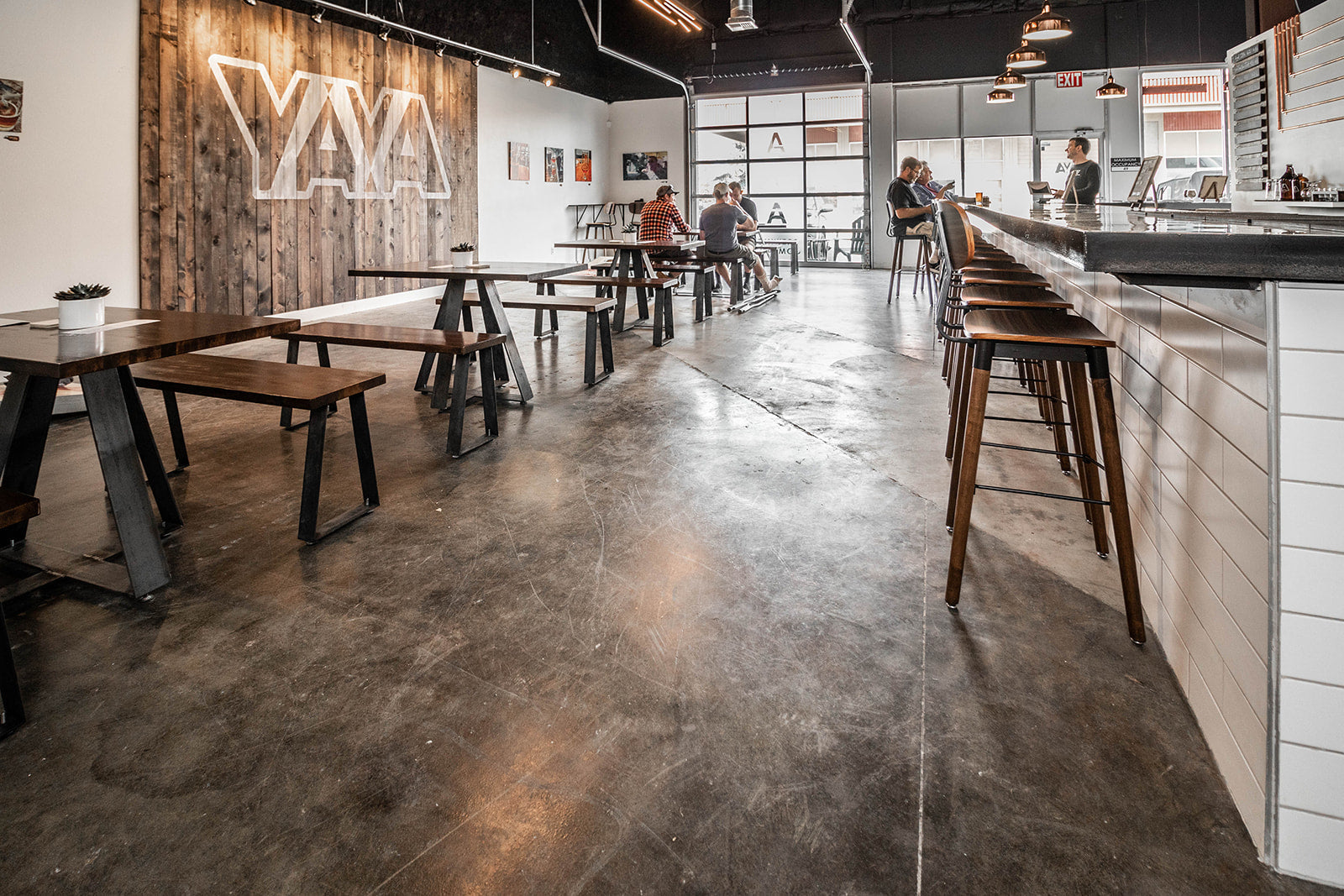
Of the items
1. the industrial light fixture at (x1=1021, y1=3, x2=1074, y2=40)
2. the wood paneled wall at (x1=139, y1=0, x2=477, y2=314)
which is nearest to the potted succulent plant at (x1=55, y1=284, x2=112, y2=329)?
the wood paneled wall at (x1=139, y1=0, x2=477, y2=314)

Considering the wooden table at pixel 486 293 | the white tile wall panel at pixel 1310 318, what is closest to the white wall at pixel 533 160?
the wooden table at pixel 486 293

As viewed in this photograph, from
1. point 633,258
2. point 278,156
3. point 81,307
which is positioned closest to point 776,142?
point 633,258

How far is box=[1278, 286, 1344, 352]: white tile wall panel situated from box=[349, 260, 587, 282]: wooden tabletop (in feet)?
12.2

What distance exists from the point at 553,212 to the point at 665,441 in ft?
33.4

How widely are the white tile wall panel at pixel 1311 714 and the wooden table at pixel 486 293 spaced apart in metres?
3.78

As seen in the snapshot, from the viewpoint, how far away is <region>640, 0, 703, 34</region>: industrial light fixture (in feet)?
22.8

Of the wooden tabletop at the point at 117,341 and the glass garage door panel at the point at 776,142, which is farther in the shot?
the glass garage door panel at the point at 776,142

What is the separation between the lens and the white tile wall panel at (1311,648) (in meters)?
1.28

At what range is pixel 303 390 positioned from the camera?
2822 mm

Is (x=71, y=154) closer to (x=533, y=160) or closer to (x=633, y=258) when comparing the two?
(x=633, y=258)

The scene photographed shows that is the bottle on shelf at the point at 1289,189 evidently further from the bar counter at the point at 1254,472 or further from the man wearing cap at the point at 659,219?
the man wearing cap at the point at 659,219

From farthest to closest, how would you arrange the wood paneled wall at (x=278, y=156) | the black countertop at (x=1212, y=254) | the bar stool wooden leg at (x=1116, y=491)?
the wood paneled wall at (x=278, y=156) → the bar stool wooden leg at (x=1116, y=491) → the black countertop at (x=1212, y=254)

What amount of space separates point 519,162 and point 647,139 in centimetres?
345

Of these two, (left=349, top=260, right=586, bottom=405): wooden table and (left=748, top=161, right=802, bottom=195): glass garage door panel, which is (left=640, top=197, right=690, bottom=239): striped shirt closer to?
(left=349, top=260, right=586, bottom=405): wooden table
